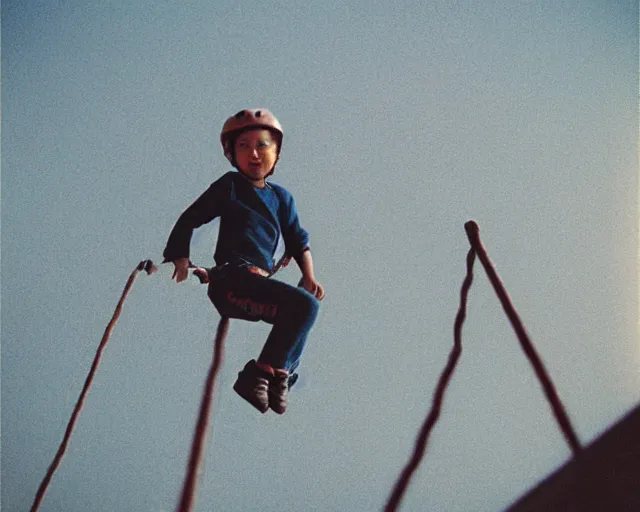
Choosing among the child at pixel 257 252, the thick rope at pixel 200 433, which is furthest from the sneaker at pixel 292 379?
the thick rope at pixel 200 433

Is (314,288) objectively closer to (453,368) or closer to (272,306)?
(272,306)

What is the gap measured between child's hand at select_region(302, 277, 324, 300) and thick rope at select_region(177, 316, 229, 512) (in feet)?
1.24

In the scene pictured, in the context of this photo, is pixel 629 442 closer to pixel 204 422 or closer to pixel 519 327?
pixel 519 327

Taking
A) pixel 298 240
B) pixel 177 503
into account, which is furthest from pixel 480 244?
pixel 177 503

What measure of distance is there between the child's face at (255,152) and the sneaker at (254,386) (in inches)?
27.6

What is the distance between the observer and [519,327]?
1244mm

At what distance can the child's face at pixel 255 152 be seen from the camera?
2037 mm

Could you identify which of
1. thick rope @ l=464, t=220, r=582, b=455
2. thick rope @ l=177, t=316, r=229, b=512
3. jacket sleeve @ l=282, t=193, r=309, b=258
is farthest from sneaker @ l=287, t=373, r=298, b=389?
thick rope @ l=464, t=220, r=582, b=455

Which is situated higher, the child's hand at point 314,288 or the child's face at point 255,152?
the child's face at point 255,152

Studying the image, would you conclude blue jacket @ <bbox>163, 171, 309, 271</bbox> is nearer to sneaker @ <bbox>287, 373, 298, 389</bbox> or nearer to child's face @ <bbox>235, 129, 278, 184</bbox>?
child's face @ <bbox>235, 129, 278, 184</bbox>

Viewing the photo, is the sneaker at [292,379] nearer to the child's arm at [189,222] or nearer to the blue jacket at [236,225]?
the blue jacket at [236,225]

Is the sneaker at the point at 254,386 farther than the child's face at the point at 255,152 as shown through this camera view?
No

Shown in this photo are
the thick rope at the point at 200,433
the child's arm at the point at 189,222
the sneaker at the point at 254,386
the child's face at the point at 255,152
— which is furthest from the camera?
the child's face at the point at 255,152

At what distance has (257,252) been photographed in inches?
77.8
